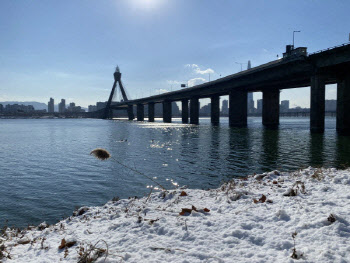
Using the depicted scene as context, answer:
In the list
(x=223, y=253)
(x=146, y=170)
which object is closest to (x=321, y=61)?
(x=146, y=170)

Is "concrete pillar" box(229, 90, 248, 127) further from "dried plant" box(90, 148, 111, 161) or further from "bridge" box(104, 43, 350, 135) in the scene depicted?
"dried plant" box(90, 148, 111, 161)

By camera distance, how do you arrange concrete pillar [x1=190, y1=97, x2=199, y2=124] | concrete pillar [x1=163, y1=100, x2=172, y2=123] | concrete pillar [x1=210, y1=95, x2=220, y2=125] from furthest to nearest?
concrete pillar [x1=163, y1=100, x2=172, y2=123], concrete pillar [x1=210, y1=95, x2=220, y2=125], concrete pillar [x1=190, y1=97, x2=199, y2=124]

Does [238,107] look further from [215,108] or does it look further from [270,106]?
[215,108]

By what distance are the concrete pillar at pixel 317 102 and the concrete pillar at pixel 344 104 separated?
4186mm

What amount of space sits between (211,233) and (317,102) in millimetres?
54364

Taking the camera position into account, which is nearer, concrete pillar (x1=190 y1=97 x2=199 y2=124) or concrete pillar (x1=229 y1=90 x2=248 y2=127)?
concrete pillar (x1=229 y1=90 x2=248 y2=127)

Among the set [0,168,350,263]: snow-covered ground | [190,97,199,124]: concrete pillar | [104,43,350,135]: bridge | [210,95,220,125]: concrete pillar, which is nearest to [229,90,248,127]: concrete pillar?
[104,43,350,135]: bridge

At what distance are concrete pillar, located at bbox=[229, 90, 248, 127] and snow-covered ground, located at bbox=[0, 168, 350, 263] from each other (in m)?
79.1

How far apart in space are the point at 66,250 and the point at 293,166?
18035mm

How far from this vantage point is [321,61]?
49.0 meters

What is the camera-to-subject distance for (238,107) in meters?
86.0

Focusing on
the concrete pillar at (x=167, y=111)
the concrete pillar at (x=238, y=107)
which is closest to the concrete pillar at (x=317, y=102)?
the concrete pillar at (x=238, y=107)

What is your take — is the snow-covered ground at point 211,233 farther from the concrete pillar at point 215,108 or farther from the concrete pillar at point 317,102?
the concrete pillar at point 215,108

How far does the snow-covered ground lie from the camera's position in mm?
5004
